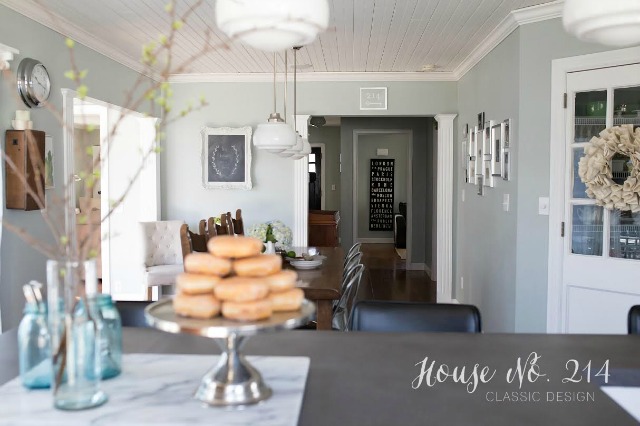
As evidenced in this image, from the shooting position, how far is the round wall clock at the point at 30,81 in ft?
12.3

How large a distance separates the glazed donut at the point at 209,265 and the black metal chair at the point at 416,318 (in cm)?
101

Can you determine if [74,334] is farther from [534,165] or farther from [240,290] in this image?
[534,165]

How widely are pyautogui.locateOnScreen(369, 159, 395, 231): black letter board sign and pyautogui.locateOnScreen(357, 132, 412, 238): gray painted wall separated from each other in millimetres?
86

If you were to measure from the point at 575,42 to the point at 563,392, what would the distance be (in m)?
3.06

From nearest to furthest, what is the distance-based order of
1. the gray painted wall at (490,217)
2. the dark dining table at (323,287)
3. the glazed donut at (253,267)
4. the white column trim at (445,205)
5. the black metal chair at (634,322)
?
1. the glazed donut at (253,267)
2. the black metal chair at (634,322)
3. the dark dining table at (323,287)
4. the gray painted wall at (490,217)
5. the white column trim at (445,205)

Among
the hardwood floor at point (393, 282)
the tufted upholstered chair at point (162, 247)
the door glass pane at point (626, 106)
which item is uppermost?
the door glass pane at point (626, 106)

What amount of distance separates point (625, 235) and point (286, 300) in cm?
308

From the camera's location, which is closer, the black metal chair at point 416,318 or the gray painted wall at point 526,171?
the black metal chair at point 416,318

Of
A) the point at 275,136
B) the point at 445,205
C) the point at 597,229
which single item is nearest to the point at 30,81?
the point at 275,136

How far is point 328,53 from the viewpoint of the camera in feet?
17.4

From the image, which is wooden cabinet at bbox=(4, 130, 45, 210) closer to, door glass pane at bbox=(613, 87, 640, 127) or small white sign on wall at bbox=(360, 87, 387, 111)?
door glass pane at bbox=(613, 87, 640, 127)

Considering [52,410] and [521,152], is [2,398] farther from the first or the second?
[521,152]

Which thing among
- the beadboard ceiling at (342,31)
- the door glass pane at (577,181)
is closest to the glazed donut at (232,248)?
the beadboard ceiling at (342,31)

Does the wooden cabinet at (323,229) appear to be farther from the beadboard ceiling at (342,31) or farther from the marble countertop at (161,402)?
the marble countertop at (161,402)
